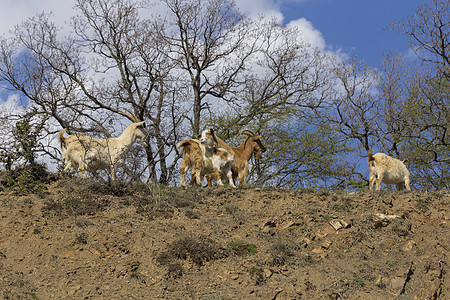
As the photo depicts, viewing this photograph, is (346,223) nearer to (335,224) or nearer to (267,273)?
(335,224)

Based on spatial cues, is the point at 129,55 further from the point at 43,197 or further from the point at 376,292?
the point at 376,292

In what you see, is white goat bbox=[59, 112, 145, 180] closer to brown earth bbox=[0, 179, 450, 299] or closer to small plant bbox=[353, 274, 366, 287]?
brown earth bbox=[0, 179, 450, 299]

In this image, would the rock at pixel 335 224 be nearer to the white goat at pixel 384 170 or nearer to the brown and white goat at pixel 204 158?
the brown and white goat at pixel 204 158

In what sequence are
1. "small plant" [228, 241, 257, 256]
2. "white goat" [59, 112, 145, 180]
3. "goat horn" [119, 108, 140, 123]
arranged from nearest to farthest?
"small plant" [228, 241, 257, 256], "white goat" [59, 112, 145, 180], "goat horn" [119, 108, 140, 123]

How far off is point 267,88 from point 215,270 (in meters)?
17.7

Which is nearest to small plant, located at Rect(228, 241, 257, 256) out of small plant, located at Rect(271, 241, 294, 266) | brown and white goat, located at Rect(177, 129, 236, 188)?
small plant, located at Rect(271, 241, 294, 266)

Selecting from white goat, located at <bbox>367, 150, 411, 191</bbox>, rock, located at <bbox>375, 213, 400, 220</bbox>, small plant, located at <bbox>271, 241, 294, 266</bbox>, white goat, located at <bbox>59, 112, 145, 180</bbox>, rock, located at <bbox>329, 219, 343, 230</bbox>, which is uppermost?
white goat, located at <bbox>59, 112, 145, 180</bbox>

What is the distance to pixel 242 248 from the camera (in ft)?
38.9

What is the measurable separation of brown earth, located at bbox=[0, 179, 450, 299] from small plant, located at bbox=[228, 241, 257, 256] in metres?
0.02

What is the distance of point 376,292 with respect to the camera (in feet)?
35.3

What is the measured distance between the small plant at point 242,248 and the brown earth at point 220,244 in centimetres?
2

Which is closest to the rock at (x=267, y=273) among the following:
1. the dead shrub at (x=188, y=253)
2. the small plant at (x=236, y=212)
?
the dead shrub at (x=188, y=253)

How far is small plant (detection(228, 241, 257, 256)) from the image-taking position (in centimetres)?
1171

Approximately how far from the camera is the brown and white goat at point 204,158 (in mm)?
16719
